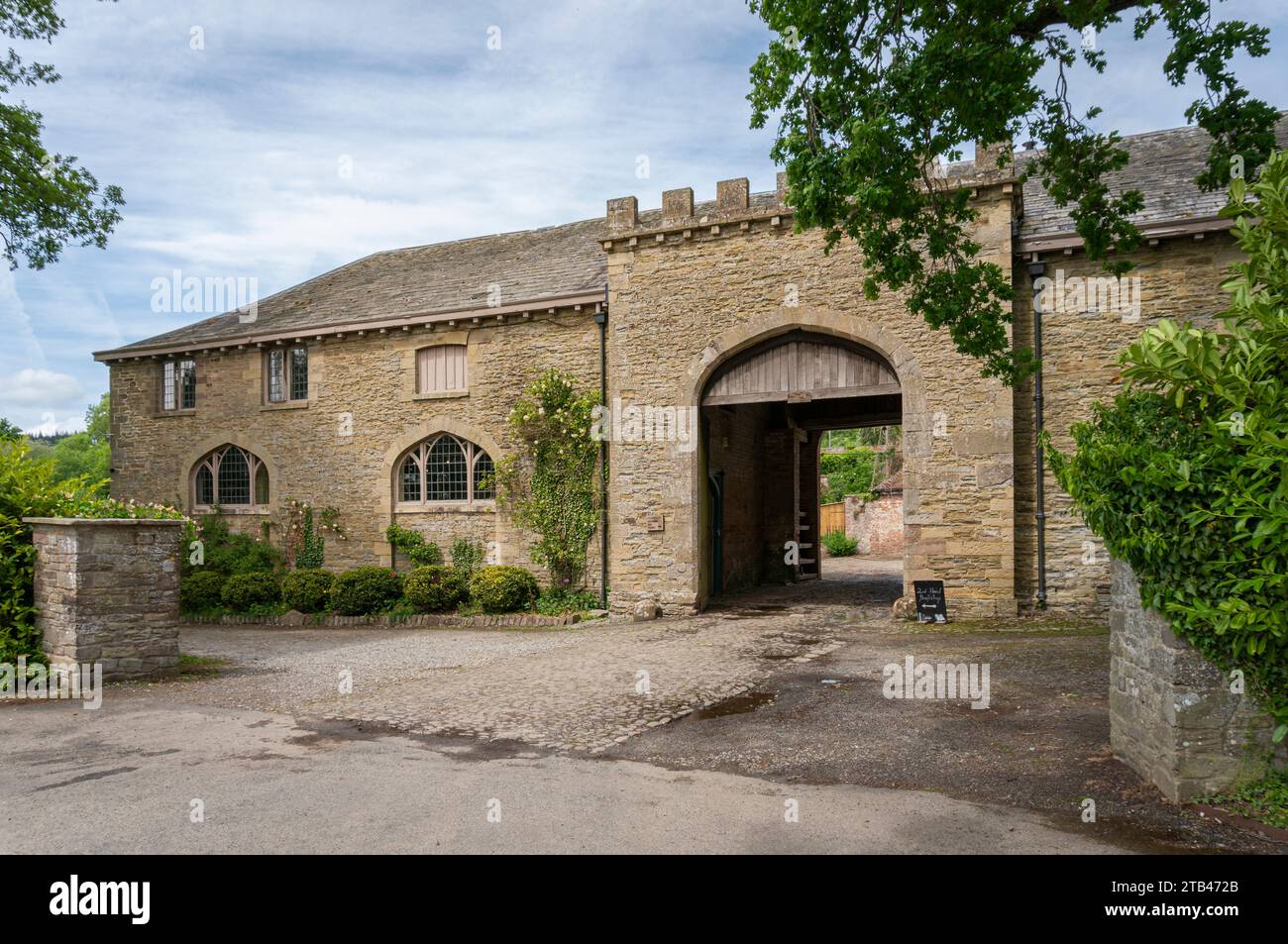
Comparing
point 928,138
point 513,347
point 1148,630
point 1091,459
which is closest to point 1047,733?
point 1148,630

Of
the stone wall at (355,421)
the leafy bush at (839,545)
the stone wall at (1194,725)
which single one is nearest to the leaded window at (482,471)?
the stone wall at (355,421)

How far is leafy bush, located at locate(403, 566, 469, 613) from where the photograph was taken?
1555 cm

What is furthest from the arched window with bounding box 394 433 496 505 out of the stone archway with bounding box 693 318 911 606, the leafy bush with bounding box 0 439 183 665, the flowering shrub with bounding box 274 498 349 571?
the leafy bush with bounding box 0 439 183 665

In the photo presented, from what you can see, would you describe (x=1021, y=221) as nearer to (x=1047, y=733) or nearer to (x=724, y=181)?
A: (x=724, y=181)

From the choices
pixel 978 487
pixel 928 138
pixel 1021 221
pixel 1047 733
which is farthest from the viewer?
pixel 1021 221

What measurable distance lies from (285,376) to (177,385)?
145 inches

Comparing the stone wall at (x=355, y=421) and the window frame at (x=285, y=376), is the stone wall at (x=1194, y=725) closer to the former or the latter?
the stone wall at (x=355, y=421)

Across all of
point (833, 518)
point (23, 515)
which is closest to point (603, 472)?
point (23, 515)

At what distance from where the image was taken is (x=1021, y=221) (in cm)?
1338

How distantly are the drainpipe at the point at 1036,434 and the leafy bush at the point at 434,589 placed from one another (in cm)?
1008

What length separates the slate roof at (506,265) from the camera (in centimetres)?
1340

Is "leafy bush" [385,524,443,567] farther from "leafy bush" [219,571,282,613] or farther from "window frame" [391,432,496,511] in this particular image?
"leafy bush" [219,571,282,613]

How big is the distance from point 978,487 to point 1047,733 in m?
6.77

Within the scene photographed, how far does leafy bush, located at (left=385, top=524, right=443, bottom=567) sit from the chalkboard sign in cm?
954
